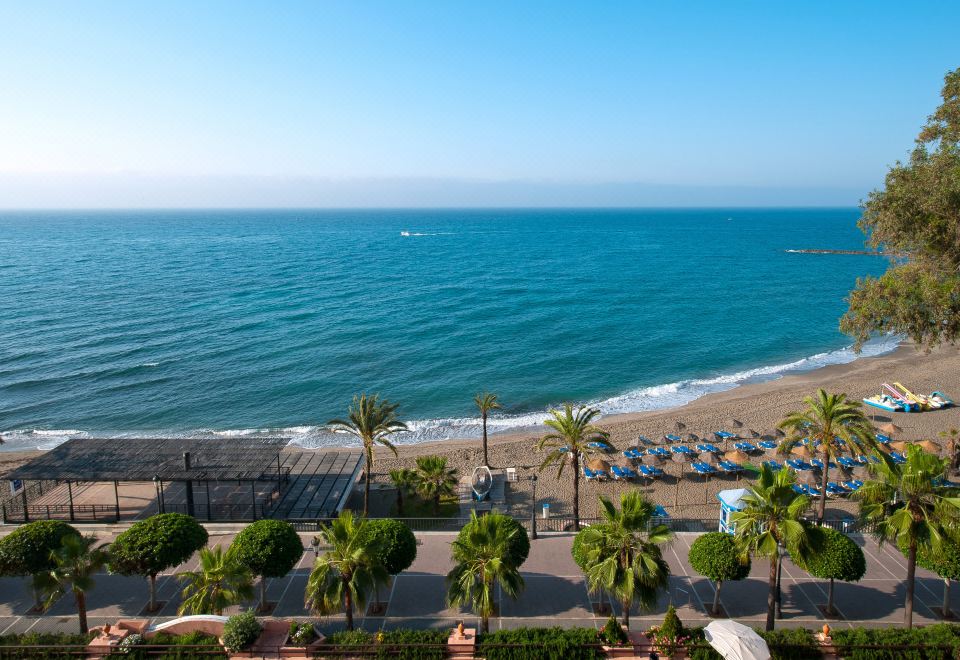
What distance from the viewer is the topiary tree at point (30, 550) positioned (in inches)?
719

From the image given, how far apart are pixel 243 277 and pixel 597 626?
361 ft

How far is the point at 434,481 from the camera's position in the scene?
29.5 m

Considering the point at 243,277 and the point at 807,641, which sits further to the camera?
the point at 243,277

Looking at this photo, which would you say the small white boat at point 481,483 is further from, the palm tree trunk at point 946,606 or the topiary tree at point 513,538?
the palm tree trunk at point 946,606

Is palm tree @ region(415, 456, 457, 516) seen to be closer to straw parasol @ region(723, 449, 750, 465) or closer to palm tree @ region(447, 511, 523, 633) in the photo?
palm tree @ region(447, 511, 523, 633)

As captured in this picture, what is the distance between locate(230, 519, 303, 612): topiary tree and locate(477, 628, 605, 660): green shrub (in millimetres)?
6767

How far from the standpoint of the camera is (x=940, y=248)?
2692cm

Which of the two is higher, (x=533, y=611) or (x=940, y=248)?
(x=940, y=248)

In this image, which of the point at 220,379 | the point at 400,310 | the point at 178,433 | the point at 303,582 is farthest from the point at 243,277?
the point at 303,582

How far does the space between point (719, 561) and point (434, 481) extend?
14.6 meters

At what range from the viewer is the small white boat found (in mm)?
30984

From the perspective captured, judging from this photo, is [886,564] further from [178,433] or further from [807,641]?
[178,433]

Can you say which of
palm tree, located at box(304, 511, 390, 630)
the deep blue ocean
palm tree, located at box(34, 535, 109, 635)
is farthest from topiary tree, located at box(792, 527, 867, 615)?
the deep blue ocean

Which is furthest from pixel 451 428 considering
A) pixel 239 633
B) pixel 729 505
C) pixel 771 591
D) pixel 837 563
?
pixel 837 563
